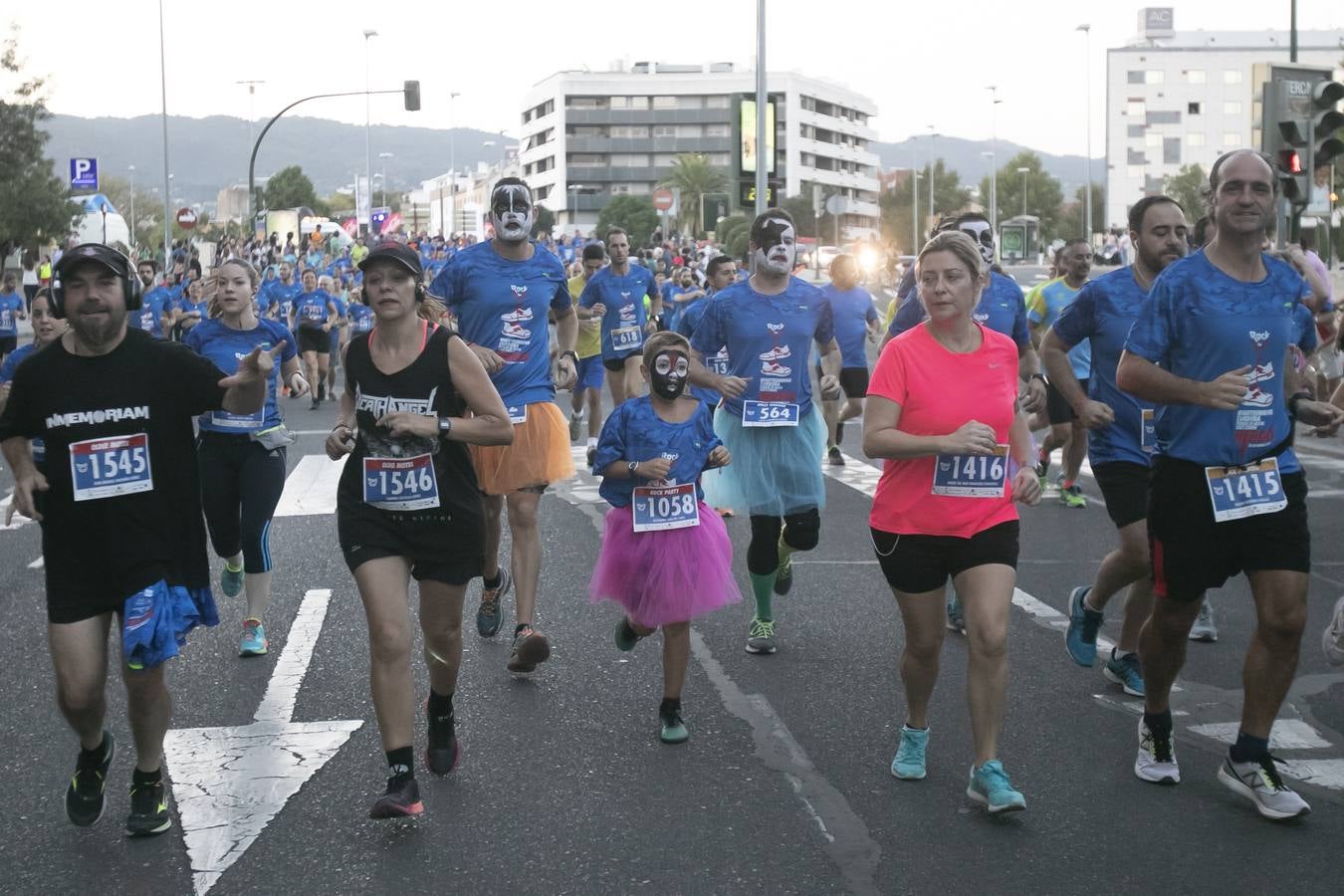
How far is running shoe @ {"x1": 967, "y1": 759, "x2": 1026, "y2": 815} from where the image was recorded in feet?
17.1

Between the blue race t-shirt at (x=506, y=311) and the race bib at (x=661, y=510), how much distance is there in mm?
1818

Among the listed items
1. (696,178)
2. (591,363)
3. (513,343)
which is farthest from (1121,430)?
(696,178)

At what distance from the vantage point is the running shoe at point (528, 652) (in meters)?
7.14

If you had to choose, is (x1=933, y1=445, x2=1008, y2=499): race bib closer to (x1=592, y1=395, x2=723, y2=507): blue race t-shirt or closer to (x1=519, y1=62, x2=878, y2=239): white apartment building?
(x1=592, y1=395, x2=723, y2=507): blue race t-shirt

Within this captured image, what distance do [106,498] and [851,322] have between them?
1145cm

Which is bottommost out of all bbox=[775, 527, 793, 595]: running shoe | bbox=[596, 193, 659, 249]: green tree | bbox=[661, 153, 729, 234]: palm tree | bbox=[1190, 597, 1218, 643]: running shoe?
bbox=[1190, 597, 1218, 643]: running shoe

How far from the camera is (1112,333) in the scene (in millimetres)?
7035

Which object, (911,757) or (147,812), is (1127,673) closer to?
(911,757)

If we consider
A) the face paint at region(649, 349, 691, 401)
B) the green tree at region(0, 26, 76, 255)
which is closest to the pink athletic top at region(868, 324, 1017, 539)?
the face paint at region(649, 349, 691, 401)

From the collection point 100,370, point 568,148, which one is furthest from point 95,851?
point 568,148

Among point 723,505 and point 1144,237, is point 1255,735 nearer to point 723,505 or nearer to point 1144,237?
point 1144,237

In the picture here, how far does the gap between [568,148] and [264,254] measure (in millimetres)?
115693

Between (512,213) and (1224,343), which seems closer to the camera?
(1224,343)

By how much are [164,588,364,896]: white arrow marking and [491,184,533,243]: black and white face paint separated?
7.99 feet
